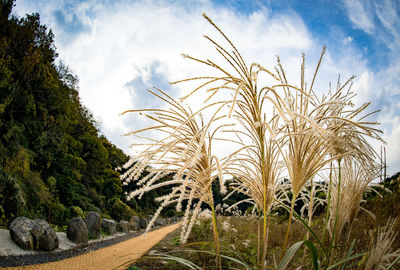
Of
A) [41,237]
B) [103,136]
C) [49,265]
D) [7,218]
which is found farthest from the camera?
[103,136]

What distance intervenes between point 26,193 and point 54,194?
10.1 ft

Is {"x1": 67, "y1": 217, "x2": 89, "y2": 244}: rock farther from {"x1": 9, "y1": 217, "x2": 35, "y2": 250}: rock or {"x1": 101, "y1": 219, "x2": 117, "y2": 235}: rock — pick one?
{"x1": 101, "y1": 219, "x2": 117, "y2": 235}: rock

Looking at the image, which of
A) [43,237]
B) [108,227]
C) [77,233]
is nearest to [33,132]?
[108,227]

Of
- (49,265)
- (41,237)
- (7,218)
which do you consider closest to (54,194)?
(7,218)

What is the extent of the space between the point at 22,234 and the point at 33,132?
9764 millimetres

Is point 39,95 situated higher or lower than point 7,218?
higher

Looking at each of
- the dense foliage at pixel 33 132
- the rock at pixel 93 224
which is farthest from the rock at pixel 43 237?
the rock at pixel 93 224

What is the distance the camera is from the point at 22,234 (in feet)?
21.1

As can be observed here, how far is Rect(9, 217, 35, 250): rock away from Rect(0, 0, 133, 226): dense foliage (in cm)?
214

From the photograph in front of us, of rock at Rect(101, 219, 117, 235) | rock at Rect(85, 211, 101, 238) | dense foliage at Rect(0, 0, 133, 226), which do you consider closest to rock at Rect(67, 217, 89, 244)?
rock at Rect(85, 211, 101, 238)

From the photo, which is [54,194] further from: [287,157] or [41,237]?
[287,157]

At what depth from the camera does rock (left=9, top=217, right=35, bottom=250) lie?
6328 mm

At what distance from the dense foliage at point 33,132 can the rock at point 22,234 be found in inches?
84.3

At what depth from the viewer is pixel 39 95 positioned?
14875mm
